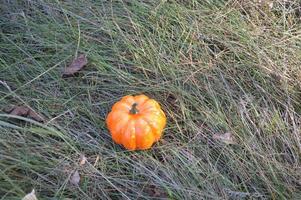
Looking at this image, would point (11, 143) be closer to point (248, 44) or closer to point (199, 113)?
point (199, 113)

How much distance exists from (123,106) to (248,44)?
0.88 metres

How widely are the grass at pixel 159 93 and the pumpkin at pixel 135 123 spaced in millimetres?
75

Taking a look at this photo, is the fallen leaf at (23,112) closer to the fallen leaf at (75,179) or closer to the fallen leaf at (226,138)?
the fallen leaf at (75,179)

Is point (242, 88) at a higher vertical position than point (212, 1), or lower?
lower

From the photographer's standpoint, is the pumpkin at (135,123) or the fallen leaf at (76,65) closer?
the pumpkin at (135,123)

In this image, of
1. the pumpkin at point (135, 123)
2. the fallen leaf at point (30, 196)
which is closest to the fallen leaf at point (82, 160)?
the pumpkin at point (135, 123)

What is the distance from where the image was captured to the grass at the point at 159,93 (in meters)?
2.11

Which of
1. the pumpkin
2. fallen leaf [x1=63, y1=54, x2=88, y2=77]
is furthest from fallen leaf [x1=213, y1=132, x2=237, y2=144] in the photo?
fallen leaf [x1=63, y1=54, x2=88, y2=77]

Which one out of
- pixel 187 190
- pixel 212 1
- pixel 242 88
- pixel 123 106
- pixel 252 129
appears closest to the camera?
pixel 187 190

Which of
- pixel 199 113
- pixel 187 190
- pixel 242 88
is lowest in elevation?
pixel 187 190

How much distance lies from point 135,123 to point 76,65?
0.58 metres

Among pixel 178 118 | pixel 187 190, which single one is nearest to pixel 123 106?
pixel 178 118

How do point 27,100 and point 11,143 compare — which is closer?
point 11,143

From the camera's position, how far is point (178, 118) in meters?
2.39
